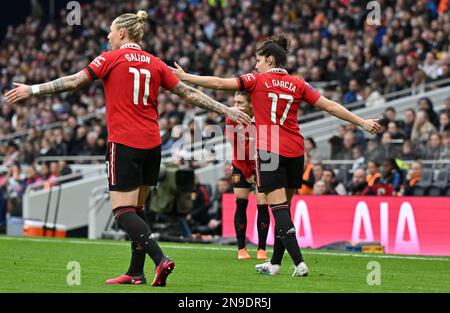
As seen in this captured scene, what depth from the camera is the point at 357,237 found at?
1599 centimetres

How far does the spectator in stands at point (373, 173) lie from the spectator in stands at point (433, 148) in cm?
102

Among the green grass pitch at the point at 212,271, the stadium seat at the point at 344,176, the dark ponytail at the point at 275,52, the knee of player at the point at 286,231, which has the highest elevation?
the dark ponytail at the point at 275,52

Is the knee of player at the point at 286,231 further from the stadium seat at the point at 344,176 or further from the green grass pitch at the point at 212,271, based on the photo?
the stadium seat at the point at 344,176

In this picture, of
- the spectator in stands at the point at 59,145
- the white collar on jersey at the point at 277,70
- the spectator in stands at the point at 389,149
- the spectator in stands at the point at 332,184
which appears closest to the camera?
the white collar on jersey at the point at 277,70

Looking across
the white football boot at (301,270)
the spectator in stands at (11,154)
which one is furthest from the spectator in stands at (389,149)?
the spectator in stands at (11,154)

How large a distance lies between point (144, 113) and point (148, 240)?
1.10 m

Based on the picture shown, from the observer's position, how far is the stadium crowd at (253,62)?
18.7m

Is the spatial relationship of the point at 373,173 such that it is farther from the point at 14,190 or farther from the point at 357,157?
the point at 14,190

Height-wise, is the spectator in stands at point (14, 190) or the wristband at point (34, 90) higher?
the wristband at point (34, 90)

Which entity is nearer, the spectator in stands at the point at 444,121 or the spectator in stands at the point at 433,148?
the spectator in stands at the point at 433,148

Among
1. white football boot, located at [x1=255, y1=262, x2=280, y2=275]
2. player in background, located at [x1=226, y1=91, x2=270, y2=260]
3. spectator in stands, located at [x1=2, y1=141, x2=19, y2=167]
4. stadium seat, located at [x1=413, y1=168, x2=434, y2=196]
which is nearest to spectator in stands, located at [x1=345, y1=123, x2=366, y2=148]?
stadium seat, located at [x1=413, y1=168, x2=434, y2=196]

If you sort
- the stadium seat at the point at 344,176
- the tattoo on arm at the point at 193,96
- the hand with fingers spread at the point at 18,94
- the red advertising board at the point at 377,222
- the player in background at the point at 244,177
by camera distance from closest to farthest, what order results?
the hand with fingers spread at the point at 18,94, the tattoo on arm at the point at 193,96, the player in background at the point at 244,177, the red advertising board at the point at 377,222, the stadium seat at the point at 344,176

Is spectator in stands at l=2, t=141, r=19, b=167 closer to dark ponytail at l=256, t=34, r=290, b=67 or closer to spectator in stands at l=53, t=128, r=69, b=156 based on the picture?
spectator in stands at l=53, t=128, r=69, b=156
